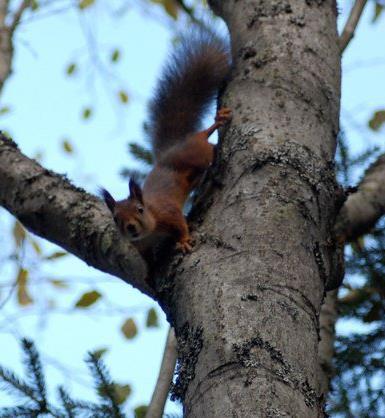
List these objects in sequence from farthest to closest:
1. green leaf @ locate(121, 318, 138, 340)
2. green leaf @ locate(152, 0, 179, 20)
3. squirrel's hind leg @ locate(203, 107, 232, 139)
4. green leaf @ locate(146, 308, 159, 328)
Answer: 1. green leaf @ locate(152, 0, 179, 20)
2. green leaf @ locate(121, 318, 138, 340)
3. green leaf @ locate(146, 308, 159, 328)
4. squirrel's hind leg @ locate(203, 107, 232, 139)

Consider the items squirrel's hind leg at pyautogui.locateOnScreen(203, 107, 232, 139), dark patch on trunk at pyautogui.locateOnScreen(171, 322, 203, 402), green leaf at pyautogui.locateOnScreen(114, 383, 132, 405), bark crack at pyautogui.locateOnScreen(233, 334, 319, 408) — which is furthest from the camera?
squirrel's hind leg at pyautogui.locateOnScreen(203, 107, 232, 139)

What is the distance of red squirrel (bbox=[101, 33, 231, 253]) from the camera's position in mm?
2420

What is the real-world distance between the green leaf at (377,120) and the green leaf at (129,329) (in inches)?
56.9

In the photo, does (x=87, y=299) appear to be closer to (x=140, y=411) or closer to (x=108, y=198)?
(x=108, y=198)

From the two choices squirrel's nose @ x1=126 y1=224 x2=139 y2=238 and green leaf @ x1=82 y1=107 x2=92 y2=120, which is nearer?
squirrel's nose @ x1=126 y1=224 x2=139 y2=238

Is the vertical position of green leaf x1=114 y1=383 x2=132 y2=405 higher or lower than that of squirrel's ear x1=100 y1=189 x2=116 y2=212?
lower

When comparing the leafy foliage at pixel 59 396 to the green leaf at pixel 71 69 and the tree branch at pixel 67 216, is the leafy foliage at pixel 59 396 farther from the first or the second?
the green leaf at pixel 71 69

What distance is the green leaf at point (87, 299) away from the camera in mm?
2925

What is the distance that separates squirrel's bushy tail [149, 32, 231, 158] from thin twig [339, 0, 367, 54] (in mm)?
379

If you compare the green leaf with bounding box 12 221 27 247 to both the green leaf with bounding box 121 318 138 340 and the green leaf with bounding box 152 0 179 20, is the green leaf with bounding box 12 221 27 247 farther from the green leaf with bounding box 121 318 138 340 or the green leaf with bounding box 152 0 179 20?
the green leaf with bounding box 152 0 179 20

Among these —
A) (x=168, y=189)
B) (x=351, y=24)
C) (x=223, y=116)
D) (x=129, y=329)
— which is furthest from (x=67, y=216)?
(x=129, y=329)

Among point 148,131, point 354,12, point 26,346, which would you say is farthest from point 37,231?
point 354,12

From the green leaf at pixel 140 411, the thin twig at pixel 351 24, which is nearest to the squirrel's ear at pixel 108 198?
the green leaf at pixel 140 411

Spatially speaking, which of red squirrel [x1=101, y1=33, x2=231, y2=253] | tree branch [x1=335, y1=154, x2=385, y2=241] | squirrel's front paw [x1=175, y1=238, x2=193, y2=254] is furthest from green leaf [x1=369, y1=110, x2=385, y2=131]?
squirrel's front paw [x1=175, y1=238, x2=193, y2=254]
